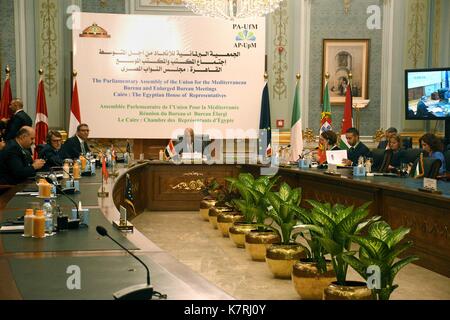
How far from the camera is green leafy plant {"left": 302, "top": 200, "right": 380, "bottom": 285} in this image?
424cm

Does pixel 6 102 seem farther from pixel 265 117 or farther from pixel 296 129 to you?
pixel 296 129

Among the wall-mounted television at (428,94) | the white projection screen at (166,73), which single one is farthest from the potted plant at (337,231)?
the white projection screen at (166,73)

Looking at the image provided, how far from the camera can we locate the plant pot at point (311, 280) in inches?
182

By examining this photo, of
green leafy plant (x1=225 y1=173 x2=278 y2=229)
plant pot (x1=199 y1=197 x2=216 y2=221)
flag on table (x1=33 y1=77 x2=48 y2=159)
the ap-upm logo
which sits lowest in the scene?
plant pot (x1=199 y1=197 x2=216 y2=221)

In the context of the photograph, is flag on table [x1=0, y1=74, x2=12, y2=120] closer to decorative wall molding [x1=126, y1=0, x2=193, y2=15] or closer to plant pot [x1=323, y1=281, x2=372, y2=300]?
decorative wall molding [x1=126, y1=0, x2=193, y2=15]

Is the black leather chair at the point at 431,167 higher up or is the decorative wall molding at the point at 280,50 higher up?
the decorative wall molding at the point at 280,50

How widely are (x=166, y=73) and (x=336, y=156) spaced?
147 inches

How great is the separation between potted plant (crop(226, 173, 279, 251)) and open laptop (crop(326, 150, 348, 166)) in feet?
5.00

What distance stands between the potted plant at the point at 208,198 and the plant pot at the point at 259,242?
2537mm

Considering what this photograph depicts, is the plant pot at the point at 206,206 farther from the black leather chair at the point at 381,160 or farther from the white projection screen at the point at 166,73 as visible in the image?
the white projection screen at the point at 166,73

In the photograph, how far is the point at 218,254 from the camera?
21.9ft

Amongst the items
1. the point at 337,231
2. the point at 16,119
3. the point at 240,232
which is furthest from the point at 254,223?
the point at 16,119

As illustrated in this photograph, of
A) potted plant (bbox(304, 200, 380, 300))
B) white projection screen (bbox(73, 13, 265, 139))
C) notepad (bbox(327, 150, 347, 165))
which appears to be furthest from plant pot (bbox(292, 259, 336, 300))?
white projection screen (bbox(73, 13, 265, 139))

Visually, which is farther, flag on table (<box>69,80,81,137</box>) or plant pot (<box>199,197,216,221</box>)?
flag on table (<box>69,80,81,137</box>)
